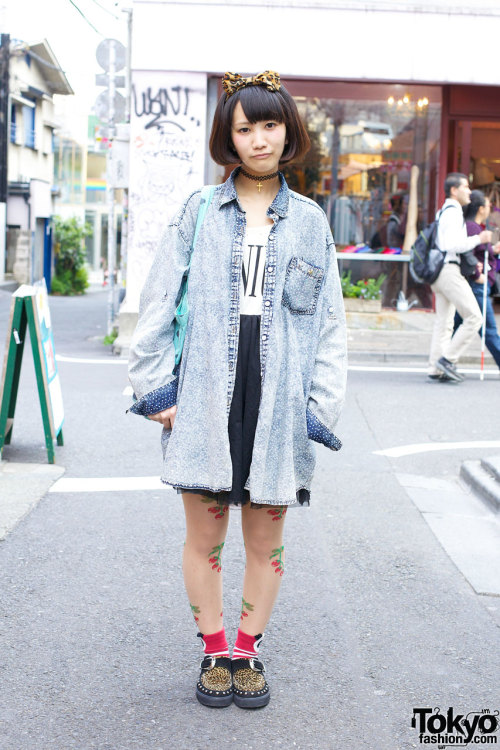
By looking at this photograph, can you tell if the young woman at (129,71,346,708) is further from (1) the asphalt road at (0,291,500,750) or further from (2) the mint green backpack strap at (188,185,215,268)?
(1) the asphalt road at (0,291,500,750)

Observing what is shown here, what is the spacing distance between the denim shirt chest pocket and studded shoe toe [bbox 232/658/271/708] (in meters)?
1.13

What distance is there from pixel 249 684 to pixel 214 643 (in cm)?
17

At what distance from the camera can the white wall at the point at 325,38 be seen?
1323cm

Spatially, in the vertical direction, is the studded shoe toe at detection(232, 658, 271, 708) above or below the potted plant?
below

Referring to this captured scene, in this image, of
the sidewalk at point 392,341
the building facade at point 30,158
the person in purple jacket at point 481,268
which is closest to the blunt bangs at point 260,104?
the person in purple jacket at point 481,268

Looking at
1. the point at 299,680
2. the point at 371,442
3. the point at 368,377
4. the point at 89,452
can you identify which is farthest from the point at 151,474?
the point at 368,377

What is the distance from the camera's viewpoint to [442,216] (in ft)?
32.5

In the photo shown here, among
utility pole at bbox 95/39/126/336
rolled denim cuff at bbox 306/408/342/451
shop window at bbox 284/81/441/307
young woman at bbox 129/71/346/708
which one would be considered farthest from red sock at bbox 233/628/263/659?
shop window at bbox 284/81/441/307

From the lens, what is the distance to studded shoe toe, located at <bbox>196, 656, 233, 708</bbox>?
3.19 metres

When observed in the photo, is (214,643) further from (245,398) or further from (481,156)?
(481,156)

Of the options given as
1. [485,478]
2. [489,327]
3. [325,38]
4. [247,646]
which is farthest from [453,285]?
[247,646]

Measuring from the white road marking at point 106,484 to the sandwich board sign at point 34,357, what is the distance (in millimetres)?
454

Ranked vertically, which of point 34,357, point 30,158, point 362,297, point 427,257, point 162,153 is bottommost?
point 34,357

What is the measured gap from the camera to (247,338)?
3.04 meters
